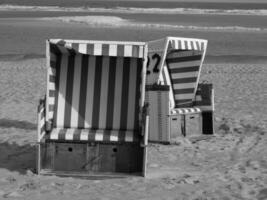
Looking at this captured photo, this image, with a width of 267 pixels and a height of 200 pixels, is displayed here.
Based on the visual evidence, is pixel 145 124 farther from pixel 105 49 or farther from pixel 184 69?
pixel 184 69

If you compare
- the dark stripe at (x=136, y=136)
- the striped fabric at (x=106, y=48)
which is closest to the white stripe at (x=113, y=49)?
the striped fabric at (x=106, y=48)

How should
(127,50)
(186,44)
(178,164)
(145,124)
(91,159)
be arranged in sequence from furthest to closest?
(186,44), (178,164), (91,159), (145,124), (127,50)

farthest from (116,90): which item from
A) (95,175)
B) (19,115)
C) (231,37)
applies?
(231,37)

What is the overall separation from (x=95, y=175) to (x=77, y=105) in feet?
3.01

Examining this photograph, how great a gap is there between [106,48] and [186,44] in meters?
2.07

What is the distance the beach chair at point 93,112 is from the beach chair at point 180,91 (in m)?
1.13

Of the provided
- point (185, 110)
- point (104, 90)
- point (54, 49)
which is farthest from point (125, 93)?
point (185, 110)

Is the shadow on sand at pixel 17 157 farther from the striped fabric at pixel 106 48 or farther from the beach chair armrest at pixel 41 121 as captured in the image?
the striped fabric at pixel 106 48

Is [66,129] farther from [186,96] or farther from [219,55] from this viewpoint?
[219,55]

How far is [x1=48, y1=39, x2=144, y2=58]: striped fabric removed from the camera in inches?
224

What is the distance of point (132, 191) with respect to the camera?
5.42 meters

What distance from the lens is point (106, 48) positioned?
5711 millimetres

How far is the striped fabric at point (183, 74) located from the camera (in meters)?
8.14

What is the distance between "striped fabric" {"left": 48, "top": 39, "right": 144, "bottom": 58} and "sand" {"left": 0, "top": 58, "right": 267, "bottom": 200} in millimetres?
1321
